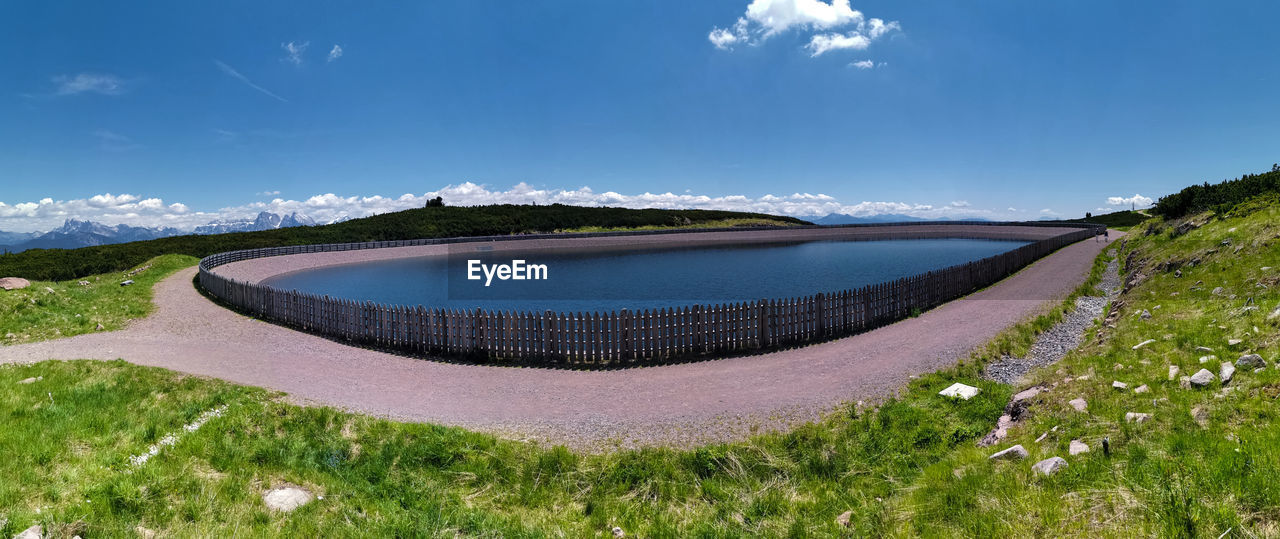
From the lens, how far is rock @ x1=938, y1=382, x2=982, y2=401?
33.8ft

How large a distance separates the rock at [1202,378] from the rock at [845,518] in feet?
18.5

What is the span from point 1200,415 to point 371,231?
102494 millimetres

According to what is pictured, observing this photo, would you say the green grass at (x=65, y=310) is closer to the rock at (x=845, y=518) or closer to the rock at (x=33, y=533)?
the rock at (x=33, y=533)

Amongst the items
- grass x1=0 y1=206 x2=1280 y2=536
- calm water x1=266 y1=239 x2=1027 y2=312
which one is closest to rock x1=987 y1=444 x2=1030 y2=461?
grass x1=0 y1=206 x2=1280 y2=536

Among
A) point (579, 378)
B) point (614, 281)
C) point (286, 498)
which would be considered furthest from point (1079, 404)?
point (614, 281)

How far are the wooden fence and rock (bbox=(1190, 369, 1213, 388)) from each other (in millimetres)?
8752

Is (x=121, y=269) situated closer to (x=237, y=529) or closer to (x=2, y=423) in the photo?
(x=2, y=423)

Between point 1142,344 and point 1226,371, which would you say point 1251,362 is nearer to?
point 1226,371

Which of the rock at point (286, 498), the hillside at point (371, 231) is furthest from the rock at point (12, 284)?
the rock at point (286, 498)

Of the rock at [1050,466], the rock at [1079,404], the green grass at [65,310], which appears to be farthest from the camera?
the green grass at [65,310]

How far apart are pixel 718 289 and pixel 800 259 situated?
2162cm

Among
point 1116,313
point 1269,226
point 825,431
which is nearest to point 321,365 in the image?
point 825,431

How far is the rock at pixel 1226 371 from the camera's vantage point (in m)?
7.33

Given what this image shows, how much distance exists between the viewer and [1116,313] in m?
16.3
